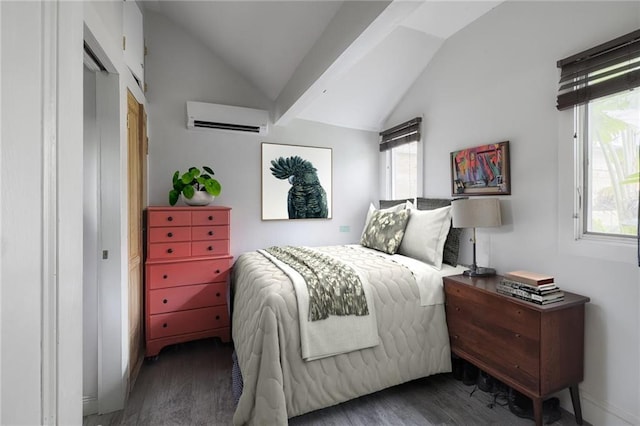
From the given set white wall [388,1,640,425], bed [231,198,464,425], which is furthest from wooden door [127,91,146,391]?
white wall [388,1,640,425]

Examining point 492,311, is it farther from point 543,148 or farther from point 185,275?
point 185,275

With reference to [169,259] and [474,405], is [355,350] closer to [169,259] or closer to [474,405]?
[474,405]

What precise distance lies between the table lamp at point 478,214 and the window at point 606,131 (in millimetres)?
458

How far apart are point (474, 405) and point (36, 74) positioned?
2.54m

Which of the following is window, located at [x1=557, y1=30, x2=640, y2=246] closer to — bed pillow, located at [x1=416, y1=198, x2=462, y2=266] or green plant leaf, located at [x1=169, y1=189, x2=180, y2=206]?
bed pillow, located at [x1=416, y1=198, x2=462, y2=266]

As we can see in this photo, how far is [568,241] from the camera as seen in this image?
186 centimetres

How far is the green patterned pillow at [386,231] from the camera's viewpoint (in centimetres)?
272

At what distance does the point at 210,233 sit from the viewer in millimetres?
2703

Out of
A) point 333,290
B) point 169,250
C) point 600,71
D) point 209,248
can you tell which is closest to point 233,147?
point 209,248

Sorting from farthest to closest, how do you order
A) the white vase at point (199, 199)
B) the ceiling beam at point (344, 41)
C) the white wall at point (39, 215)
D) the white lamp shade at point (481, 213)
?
the white vase at point (199, 199)
the white lamp shade at point (481, 213)
the ceiling beam at point (344, 41)
the white wall at point (39, 215)

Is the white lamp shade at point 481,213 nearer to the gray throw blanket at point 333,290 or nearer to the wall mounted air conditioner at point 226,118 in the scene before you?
the gray throw blanket at point 333,290

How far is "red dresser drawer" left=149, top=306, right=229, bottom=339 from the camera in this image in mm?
2465

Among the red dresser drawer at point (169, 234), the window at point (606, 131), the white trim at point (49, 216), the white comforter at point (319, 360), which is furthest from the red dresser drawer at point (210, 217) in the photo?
the window at point (606, 131)

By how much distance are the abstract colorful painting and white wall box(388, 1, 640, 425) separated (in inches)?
2.4
